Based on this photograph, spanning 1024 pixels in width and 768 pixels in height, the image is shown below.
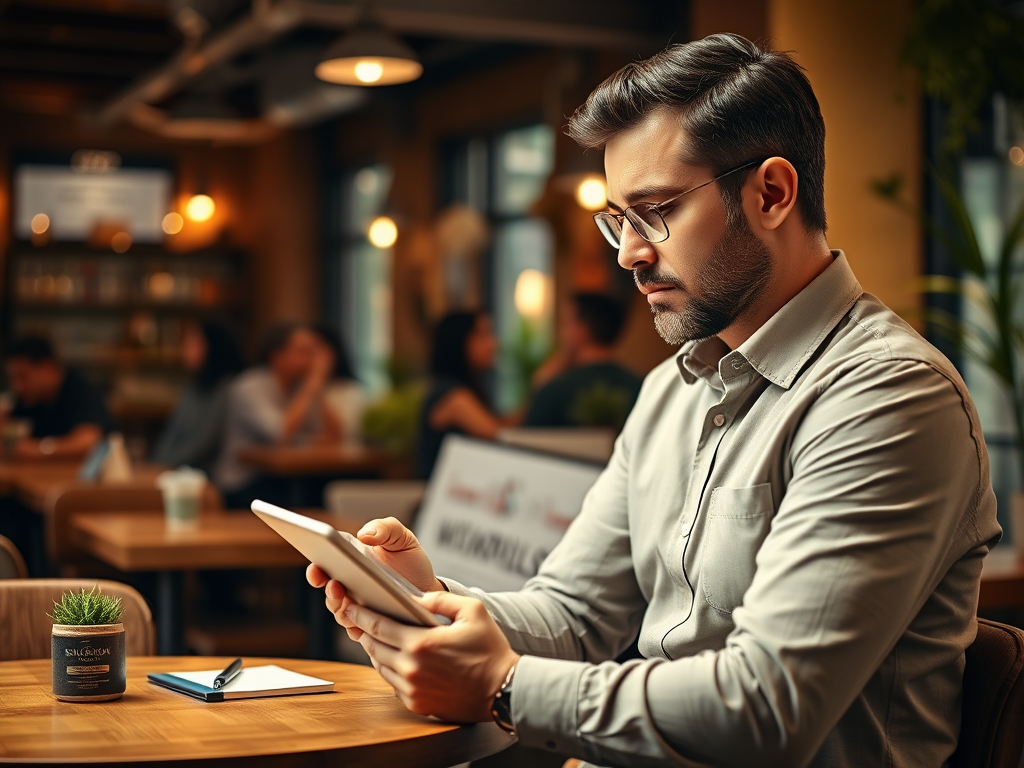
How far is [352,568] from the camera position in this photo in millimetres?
1439

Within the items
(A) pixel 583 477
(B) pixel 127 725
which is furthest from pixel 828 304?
(A) pixel 583 477

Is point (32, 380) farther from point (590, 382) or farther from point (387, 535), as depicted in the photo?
point (387, 535)

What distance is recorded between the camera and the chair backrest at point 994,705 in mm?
1491

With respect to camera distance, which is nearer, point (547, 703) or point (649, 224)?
point (547, 703)

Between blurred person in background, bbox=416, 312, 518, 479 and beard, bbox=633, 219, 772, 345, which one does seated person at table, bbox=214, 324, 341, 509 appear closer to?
blurred person in background, bbox=416, 312, 518, 479

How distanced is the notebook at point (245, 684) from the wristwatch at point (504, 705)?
35 cm

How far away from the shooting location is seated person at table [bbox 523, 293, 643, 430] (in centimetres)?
489

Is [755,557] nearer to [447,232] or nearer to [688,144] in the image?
[688,144]

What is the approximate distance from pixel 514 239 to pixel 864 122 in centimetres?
385

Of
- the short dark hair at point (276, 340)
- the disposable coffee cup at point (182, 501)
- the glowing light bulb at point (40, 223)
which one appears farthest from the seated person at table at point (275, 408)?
the glowing light bulb at point (40, 223)

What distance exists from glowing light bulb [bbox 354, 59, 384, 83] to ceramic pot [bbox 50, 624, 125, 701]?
3.42 meters

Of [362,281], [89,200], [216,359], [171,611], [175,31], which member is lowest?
[171,611]

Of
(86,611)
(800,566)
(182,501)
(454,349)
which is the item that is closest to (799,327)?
(800,566)

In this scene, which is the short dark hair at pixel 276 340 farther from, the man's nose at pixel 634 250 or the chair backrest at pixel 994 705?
the chair backrest at pixel 994 705
